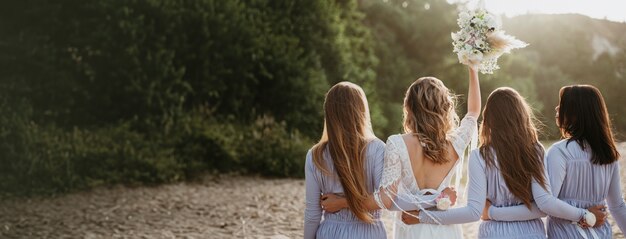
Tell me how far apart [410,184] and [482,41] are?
98 centimetres

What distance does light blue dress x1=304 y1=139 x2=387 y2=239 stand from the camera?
12.9 ft

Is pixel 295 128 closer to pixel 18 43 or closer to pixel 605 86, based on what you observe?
pixel 18 43

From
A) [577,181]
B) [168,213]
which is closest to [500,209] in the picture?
[577,181]

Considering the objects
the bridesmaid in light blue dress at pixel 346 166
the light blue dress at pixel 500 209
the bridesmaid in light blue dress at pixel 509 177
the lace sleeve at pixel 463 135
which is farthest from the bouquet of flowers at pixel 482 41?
the bridesmaid in light blue dress at pixel 346 166

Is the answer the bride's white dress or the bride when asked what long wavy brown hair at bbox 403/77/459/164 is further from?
the bride's white dress

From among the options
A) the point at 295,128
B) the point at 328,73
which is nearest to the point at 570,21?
the point at 328,73

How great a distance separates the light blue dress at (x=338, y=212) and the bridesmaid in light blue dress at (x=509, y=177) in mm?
409

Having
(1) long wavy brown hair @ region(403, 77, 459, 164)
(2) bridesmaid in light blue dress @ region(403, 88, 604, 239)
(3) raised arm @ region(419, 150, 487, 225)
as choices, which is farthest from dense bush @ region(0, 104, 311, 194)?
(2) bridesmaid in light blue dress @ region(403, 88, 604, 239)

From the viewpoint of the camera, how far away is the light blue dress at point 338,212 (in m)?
3.94

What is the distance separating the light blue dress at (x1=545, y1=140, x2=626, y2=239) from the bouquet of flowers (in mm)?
680

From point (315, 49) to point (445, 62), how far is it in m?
5.69

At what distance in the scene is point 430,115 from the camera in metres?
3.92

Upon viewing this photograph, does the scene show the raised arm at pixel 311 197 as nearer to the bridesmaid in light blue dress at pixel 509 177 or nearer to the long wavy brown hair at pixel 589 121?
the bridesmaid in light blue dress at pixel 509 177

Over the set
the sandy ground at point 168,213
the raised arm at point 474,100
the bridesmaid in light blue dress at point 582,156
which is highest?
the raised arm at point 474,100
